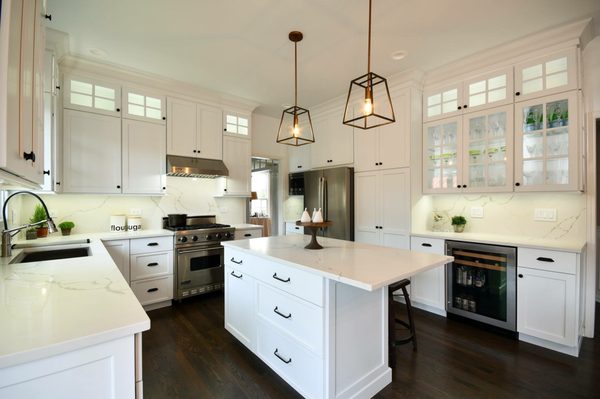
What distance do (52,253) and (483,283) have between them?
156 inches

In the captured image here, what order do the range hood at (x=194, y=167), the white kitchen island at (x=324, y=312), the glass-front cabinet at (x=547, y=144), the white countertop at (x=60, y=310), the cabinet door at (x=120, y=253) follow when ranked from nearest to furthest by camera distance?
the white countertop at (x=60, y=310) < the white kitchen island at (x=324, y=312) < the glass-front cabinet at (x=547, y=144) < the cabinet door at (x=120, y=253) < the range hood at (x=194, y=167)

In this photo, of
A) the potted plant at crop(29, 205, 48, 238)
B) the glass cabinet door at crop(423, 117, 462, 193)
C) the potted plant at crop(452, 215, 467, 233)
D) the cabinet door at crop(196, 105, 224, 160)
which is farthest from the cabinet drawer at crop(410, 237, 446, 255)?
the potted plant at crop(29, 205, 48, 238)

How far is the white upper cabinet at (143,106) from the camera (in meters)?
3.28

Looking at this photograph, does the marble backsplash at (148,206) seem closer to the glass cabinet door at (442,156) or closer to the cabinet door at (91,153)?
the cabinet door at (91,153)

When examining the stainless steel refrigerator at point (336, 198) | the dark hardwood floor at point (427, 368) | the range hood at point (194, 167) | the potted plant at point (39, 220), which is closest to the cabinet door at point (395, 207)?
the stainless steel refrigerator at point (336, 198)

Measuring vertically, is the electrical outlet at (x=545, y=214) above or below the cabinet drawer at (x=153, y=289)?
above

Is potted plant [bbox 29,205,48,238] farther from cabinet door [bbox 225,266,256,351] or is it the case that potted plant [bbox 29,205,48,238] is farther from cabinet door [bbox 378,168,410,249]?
cabinet door [bbox 378,168,410,249]

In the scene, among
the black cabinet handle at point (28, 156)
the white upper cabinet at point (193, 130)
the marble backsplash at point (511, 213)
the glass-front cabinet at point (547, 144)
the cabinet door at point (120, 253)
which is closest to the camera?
the black cabinet handle at point (28, 156)

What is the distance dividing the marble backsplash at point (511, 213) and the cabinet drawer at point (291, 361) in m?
2.10

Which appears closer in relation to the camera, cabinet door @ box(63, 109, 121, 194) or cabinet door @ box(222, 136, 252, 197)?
cabinet door @ box(63, 109, 121, 194)

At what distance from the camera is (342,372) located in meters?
1.65

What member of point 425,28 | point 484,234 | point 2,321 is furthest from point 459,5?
point 2,321

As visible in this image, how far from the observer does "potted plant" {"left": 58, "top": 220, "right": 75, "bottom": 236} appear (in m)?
3.02

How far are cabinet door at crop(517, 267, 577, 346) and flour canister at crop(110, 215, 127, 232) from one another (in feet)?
13.9
